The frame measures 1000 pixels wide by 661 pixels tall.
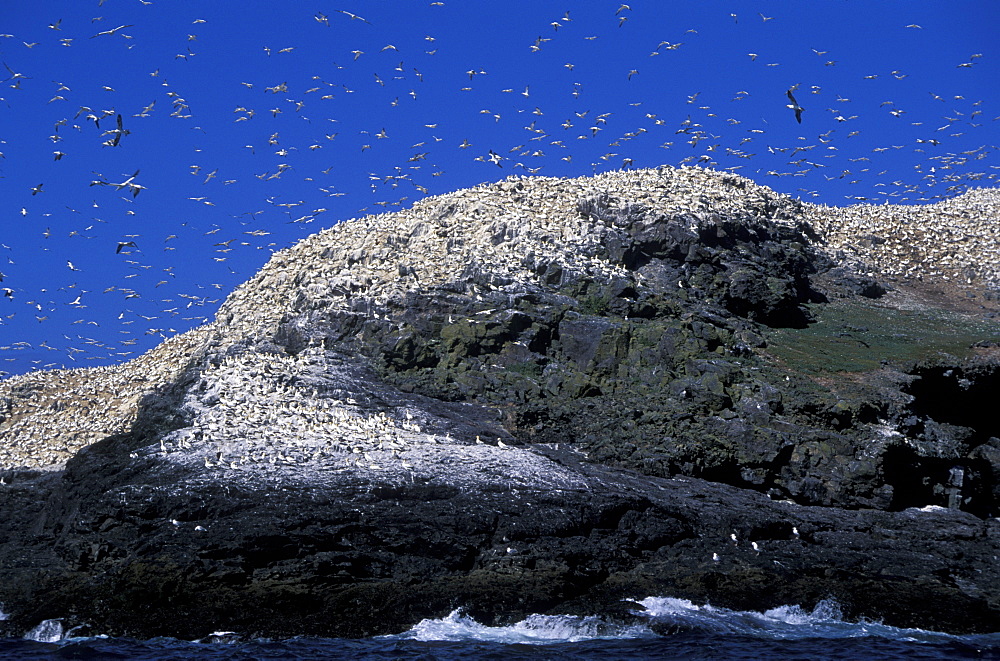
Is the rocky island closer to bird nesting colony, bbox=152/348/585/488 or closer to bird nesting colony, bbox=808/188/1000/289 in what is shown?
bird nesting colony, bbox=152/348/585/488

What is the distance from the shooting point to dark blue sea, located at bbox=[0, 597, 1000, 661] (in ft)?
59.2

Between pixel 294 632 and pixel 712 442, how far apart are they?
13851 mm

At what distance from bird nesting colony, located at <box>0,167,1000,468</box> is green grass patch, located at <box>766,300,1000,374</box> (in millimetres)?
6878

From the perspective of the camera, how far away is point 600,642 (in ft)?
61.7

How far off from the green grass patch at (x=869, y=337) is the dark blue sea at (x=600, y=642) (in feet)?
45.1

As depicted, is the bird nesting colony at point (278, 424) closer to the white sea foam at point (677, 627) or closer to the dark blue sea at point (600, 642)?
the dark blue sea at point (600, 642)

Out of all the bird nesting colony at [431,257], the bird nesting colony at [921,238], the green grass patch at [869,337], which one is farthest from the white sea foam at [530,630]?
the bird nesting colony at [921,238]

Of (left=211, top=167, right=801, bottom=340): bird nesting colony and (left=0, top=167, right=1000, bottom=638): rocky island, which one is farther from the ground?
(left=211, top=167, right=801, bottom=340): bird nesting colony

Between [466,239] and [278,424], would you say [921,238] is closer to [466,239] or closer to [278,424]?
[466,239]

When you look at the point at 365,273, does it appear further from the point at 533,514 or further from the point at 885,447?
the point at 885,447

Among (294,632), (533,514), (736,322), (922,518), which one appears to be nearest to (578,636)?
(533,514)

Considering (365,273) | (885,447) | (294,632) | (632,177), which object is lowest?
(294,632)

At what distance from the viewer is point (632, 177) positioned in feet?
155

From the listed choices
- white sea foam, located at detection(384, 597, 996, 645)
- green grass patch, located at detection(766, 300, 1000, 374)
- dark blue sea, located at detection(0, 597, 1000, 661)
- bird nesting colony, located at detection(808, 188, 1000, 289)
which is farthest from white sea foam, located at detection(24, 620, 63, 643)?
bird nesting colony, located at detection(808, 188, 1000, 289)
